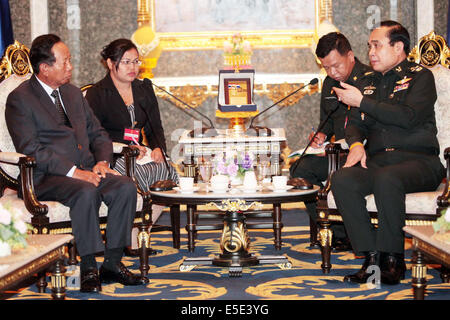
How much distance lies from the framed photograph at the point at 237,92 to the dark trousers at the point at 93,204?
2.16m

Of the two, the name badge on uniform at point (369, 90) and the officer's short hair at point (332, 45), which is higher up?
the officer's short hair at point (332, 45)

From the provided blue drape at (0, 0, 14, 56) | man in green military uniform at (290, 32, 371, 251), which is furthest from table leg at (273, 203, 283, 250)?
blue drape at (0, 0, 14, 56)

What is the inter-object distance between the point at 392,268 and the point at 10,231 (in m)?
2.08

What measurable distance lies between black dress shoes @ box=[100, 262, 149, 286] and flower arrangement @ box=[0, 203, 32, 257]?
47.5 inches

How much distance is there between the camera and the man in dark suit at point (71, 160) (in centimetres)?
362

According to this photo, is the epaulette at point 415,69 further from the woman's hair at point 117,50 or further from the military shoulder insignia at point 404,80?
the woman's hair at point 117,50

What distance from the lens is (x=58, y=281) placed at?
9.24 ft

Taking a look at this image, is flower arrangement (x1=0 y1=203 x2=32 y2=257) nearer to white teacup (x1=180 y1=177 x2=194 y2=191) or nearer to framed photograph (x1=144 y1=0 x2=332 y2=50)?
white teacup (x1=180 y1=177 x2=194 y2=191)

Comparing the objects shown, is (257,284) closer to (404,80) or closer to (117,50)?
(404,80)

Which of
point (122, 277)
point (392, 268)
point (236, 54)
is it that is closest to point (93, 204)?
point (122, 277)

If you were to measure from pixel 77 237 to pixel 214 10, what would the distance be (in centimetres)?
417

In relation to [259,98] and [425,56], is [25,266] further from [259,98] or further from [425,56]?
[259,98]

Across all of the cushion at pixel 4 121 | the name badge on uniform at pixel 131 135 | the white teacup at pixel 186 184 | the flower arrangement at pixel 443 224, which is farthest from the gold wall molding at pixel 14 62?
the flower arrangement at pixel 443 224

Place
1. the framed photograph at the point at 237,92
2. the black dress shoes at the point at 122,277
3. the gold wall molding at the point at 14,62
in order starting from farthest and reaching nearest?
the framed photograph at the point at 237,92 < the gold wall molding at the point at 14,62 < the black dress shoes at the point at 122,277
